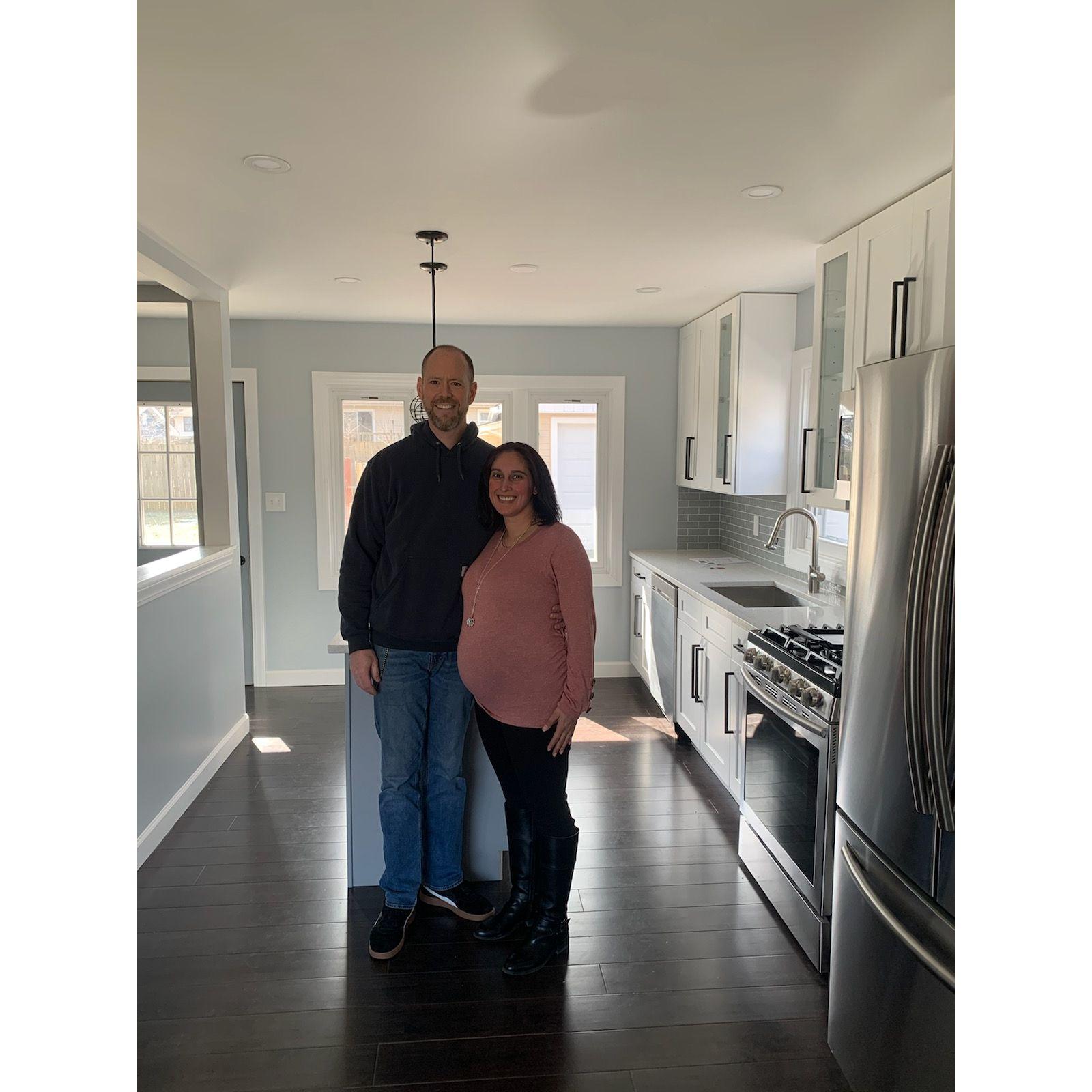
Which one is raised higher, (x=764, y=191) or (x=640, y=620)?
(x=764, y=191)

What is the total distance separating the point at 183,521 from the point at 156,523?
17cm

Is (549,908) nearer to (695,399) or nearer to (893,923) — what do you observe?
(893,923)

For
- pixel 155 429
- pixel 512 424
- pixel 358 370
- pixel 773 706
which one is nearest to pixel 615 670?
pixel 512 424

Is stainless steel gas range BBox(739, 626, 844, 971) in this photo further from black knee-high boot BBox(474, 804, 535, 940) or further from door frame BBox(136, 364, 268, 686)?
door frame BBox(136, 364, 268, 686)

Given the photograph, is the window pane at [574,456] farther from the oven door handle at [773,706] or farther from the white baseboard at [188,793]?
the oven door handle at [773,706]

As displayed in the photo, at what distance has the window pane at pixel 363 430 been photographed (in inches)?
201

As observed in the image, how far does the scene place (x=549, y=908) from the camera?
2230 millimetres

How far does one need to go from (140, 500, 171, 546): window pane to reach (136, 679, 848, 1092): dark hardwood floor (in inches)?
90.3

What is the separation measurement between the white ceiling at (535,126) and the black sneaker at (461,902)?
217cm

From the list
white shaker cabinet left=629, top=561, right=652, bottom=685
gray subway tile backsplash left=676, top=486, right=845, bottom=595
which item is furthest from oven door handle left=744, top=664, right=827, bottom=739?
white shaker cabinet left=629, top=561, right=652, bottom=685

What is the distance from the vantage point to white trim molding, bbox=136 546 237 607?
2.96 m
